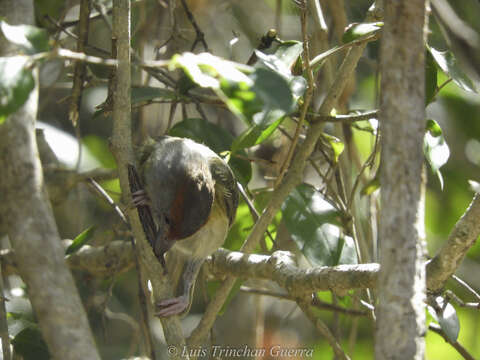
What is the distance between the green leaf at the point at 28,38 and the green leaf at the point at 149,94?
1.38 metres

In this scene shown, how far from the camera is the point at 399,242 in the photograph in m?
1.45

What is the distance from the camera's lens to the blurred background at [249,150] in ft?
13.7

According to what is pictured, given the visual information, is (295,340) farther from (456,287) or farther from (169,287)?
(169,287)

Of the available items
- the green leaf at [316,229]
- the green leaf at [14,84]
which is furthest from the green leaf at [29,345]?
the green leaf at [14,84]

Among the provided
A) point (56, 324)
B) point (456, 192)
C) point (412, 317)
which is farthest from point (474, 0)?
point (456, 192)

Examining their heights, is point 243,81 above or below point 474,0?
below

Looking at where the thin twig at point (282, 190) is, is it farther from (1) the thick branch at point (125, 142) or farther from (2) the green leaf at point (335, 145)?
(1) the thick branch at point (125, 142)

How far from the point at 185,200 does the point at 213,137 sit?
0.63 meters

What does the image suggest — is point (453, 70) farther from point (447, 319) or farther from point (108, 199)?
point (108, 199)

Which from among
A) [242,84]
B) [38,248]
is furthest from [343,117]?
[38,248]

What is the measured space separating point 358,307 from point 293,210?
2.75 feet

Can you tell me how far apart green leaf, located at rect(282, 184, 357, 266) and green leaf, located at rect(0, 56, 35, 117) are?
1.84 metres

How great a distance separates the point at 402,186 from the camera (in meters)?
1.48

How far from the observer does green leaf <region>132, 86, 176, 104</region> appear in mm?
3111
